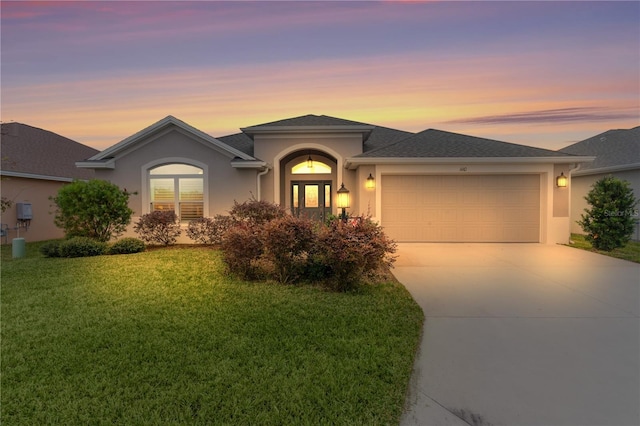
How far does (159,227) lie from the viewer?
37.8 ft

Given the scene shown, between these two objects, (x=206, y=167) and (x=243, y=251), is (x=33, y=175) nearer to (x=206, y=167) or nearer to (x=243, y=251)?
(x=206, y=167)

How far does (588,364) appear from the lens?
360cm

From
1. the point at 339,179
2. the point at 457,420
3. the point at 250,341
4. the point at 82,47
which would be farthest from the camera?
the point at 339,179

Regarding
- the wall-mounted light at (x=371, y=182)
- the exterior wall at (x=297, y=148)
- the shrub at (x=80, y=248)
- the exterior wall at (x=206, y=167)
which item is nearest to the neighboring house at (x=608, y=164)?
the wall-mounted light at (x=371, y=182)

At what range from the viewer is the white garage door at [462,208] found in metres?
12.3

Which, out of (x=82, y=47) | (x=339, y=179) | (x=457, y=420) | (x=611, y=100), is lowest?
(x=457, y=420)

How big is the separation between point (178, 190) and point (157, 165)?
119cm

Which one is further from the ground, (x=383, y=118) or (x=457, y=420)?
(x=383, y=118)

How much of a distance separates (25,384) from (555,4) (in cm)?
1427

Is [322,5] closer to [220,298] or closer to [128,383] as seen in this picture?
[220,298]

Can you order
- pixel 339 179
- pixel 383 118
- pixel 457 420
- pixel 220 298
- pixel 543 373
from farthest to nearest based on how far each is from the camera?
1. pixel 383 118
2. pixel 339 179
3. pixel 220 298
4. pixel 543 373
5. pixel 457 420

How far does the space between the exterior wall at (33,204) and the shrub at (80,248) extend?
16.2ft

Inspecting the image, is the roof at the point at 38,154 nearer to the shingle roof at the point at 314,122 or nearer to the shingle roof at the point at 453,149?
the shingle roof at the point at 314,122

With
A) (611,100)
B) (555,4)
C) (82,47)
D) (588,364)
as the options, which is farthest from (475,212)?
(82,47)
